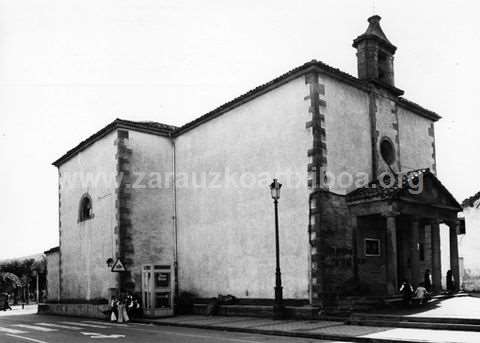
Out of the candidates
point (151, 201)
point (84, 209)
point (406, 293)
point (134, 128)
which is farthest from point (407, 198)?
point (84, 209)

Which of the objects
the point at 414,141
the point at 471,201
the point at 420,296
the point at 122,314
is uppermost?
the point at 414,141

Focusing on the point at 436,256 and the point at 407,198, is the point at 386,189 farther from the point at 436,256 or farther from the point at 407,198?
the point at 436,256

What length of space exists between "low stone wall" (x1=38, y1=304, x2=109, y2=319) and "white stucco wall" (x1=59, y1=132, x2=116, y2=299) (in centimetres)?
61

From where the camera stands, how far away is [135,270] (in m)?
24.9

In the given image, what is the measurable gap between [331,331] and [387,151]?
10325 mm

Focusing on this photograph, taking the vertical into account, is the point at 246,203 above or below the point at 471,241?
above

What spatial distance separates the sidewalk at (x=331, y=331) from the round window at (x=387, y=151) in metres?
8.08

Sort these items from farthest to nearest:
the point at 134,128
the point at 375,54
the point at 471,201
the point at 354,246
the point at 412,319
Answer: the point at 471,201
the point at 134,128
the point at 375,54
the point at 354,246
the point at 412,319

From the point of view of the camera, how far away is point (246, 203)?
2186 cm

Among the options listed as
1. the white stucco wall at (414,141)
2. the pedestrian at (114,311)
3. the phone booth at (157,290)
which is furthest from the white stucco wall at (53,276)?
the white stucco wall at (414,141)

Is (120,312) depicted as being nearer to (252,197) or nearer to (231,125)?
(252,197)

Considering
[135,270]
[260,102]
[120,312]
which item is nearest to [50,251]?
[135,270]

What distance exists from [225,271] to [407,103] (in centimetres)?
1043

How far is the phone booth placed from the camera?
22.0m
